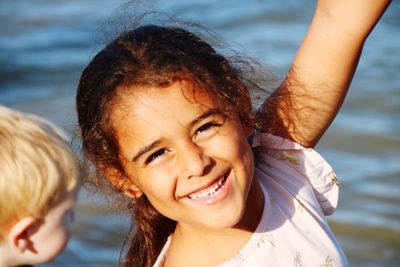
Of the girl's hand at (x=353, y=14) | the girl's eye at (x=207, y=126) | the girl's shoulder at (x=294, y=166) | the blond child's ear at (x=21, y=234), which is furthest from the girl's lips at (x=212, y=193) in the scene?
the girl's hand at (x=353, y=14)

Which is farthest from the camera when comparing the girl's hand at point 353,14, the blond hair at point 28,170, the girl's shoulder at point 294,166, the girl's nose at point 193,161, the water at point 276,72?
the water at point 276,72

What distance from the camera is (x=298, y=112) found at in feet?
8.84

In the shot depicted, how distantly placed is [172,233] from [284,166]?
14.6 inches

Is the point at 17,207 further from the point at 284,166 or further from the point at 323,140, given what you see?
the point at 323,140

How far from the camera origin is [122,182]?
2660 mm

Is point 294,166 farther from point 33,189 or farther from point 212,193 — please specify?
point 33,189

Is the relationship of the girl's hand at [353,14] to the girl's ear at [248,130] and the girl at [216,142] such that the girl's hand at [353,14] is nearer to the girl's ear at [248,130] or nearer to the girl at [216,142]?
the girl at [216,142]

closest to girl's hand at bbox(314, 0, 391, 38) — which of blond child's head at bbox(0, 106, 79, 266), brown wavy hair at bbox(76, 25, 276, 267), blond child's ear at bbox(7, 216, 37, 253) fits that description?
brown wavy hair at bbox(76, 25, 276, 267)

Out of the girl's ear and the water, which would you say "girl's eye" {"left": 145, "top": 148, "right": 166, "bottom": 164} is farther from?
→ the water

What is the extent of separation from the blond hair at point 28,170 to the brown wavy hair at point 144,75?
0.65 feet

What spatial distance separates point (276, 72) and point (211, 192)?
3.88 metres

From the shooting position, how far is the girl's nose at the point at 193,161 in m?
2.41

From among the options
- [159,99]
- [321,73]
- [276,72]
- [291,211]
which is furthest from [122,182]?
[276,72]

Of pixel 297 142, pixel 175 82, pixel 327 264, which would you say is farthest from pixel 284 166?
pixel 175 82
